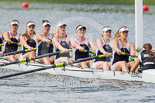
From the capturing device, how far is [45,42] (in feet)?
49.0

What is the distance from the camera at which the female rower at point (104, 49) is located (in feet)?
43.5

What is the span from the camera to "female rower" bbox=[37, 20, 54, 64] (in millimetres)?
14773

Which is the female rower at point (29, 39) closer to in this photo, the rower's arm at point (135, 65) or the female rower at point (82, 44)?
the female rower at point (82, 44)

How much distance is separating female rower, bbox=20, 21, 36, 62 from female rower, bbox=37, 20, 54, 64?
1.23 ft

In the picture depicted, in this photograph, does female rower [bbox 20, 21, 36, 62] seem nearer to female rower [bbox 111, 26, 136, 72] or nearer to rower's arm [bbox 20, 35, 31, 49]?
rower's arm [bbox 20, 35, 31, 49]

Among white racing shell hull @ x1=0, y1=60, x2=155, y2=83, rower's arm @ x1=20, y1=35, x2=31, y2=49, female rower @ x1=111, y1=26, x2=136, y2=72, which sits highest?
rower's arm @ x1=20, y1=35, x2=31, y2=49

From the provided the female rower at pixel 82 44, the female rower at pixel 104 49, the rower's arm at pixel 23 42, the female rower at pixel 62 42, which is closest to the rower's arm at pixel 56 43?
the female rower at pixel 62 42

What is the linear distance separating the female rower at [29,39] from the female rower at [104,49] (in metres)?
2.74

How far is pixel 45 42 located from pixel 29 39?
847 mm

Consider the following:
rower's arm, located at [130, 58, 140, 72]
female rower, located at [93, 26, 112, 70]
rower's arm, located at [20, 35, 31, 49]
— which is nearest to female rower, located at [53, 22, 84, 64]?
female rower, located at [93, 26, 112, 70]

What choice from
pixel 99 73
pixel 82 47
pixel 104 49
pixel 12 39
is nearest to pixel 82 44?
pixel 82 47

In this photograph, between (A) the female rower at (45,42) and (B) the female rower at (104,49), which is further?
(A) the female rower at (45,42)

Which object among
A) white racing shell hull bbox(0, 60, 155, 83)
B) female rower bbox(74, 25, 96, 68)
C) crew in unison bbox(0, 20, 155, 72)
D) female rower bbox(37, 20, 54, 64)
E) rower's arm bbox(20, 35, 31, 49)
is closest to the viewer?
white racing shell hull bbox(0, 60, 155, 83)

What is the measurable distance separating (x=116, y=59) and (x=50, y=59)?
263 cm
